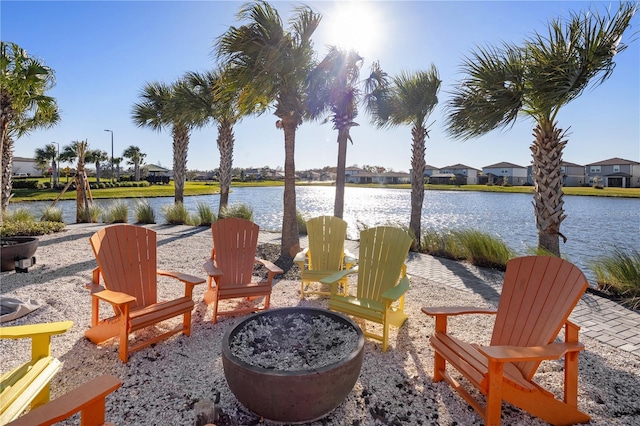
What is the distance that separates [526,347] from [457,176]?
210ft

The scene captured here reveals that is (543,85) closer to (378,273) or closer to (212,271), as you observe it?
(378,273)

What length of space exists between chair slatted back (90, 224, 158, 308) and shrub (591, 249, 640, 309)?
6.15 metres

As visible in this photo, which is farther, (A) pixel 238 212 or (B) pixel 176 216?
(B) pixel 176 216

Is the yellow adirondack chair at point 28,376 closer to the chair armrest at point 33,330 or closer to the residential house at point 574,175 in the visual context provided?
the chair armrest at point 33,330

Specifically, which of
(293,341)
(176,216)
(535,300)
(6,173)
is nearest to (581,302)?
(535,300)

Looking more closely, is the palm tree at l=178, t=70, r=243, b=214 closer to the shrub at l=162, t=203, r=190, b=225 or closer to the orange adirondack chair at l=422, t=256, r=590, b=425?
the shrub at l=162, t=203, r=190, b=225

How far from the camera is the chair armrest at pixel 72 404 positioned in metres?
1.26

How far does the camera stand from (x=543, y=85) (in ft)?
15.6

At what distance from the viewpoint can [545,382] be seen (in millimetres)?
2617

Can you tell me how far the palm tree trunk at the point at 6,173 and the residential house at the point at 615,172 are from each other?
61958mm

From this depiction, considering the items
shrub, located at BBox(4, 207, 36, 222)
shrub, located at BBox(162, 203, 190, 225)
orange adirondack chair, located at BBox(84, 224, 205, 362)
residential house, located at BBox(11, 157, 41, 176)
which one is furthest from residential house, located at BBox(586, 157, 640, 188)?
residential house, located at BBox(11, 157, 41, 176)

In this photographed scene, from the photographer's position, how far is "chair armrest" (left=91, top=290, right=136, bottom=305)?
272 centimetres

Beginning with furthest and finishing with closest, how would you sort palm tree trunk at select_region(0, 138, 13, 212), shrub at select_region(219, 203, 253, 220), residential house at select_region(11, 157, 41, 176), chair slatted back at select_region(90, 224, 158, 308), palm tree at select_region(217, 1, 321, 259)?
residential house at select_region(11, 157, 41, 176) < shrub at select_region(219, 203, 253, 220) < palm tree trunk at select_region(0, 138, 13, 212) < palm tree at select_region(217, 1, 321, 259) < chair slatted back at select_region(90, 224, 158, 308)

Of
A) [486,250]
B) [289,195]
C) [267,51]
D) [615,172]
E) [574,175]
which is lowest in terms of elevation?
[486,250]
